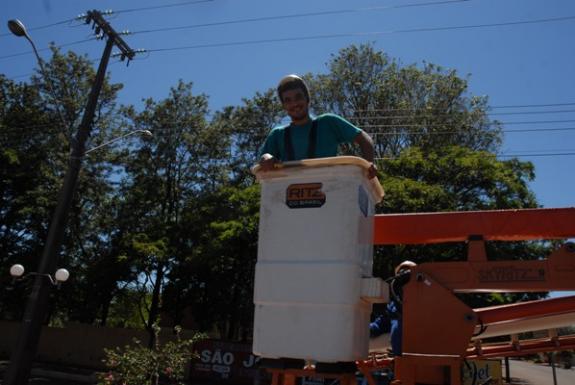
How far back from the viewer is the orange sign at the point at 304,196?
2.78 metres

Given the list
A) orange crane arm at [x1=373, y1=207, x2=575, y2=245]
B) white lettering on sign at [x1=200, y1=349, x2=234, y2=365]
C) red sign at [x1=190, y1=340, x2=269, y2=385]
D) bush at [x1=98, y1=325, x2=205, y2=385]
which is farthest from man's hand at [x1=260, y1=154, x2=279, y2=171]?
white lettering on sign at [x1=200, y1=349, x2=234, y2=365]

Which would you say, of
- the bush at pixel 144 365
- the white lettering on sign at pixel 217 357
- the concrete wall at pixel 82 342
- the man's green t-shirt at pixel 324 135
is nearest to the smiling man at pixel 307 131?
the man's green t-shirt at pixel 324 135

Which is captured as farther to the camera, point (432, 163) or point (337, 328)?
point (432, 163)

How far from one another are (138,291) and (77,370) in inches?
182

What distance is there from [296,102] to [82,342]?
27900 mm

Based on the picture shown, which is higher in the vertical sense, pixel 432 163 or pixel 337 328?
pixel 432 163

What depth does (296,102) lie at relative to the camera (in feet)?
11.0

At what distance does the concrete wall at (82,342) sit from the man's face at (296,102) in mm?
23719

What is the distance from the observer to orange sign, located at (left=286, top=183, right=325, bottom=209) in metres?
2.78

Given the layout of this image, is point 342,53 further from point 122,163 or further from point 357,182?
point 357,182

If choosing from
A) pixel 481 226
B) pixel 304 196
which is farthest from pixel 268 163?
pixel 481 226

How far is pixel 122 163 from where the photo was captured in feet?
99.5

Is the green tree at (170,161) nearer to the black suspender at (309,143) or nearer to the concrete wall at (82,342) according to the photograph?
the concrete wall at (82,342)

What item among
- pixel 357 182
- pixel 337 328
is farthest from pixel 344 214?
pixel 337 328
